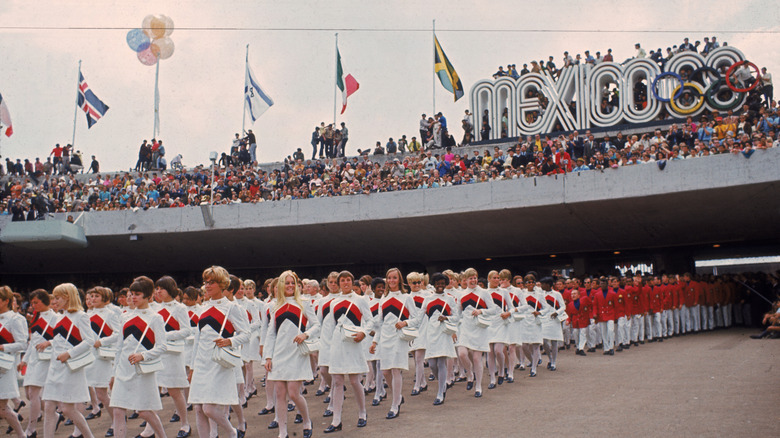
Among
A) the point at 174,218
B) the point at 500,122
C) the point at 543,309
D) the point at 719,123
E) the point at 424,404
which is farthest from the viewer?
the point at 500,122

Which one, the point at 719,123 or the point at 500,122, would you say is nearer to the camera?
the point at 719,123

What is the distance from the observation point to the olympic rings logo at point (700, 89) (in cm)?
2322

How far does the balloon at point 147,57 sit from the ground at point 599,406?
23.6 metres

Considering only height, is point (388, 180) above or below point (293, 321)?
above

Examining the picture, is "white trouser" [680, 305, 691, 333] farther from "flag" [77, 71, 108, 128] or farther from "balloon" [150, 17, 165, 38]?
"flag" [77, 71, 108, 128]

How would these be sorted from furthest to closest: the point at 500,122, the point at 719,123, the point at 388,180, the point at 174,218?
the point at 500,122, the point at 174,218, the point at 388,180, the point at 719,123

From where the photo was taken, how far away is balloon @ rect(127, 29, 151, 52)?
3180cm

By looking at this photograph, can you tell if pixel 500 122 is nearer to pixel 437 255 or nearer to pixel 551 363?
pixel 437 255

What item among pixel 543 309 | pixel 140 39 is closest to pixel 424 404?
pixel 543 309

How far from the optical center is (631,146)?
21859mm

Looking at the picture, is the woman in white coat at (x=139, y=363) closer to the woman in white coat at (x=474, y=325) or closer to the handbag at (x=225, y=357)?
the handbag at (x=225, y=357)

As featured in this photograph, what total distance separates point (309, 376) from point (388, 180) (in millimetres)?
16174

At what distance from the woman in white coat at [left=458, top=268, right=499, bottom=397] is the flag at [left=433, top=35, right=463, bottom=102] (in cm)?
1862

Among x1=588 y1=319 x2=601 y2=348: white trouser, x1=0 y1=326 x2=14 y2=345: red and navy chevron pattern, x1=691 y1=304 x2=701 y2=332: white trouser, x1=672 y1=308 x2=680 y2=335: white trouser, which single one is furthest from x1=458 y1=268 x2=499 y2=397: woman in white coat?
x1=691 y1=304 x2=701 y2=332: white trouser
